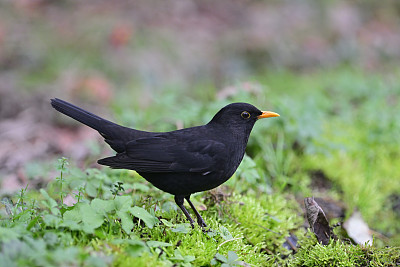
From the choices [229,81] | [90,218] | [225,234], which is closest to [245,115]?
[225,234]

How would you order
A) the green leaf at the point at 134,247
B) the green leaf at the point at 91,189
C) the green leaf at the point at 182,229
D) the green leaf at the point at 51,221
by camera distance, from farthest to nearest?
the green leaf at the point at 91,189 → the green leaf at the point at 182,229 → the green leaf at the point at 51,221 → the green leaf at the point at 134,247

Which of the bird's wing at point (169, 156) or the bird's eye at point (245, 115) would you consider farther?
the bird's eye at point (245, 115)

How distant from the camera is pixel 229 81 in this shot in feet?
24.5

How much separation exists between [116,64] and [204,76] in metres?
1.84

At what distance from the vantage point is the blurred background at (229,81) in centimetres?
477

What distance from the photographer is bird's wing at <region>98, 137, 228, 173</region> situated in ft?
10.1

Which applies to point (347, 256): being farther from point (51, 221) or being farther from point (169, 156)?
point (51, 221)

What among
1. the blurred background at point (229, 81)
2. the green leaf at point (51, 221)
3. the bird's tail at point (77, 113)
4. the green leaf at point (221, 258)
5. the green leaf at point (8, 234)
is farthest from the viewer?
the blurred background at point (229, 81)

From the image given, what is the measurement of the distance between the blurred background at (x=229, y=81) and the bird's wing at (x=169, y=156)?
592 mm

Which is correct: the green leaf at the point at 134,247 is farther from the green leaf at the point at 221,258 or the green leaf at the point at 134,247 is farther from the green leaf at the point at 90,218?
the green leaf at the point at 221,258

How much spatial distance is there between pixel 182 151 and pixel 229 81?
14.5 ft

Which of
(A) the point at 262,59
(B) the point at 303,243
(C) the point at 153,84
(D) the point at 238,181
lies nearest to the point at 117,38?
(C) the point at 153,84

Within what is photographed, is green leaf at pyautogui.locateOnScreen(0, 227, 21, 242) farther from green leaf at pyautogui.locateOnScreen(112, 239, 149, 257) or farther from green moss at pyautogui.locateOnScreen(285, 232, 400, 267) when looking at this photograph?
green moss at pyautogui.locateOnScreen(285, 232, 400, 267)

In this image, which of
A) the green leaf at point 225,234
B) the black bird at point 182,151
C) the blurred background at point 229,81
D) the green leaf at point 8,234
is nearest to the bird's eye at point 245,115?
the black bird at point 182,151
